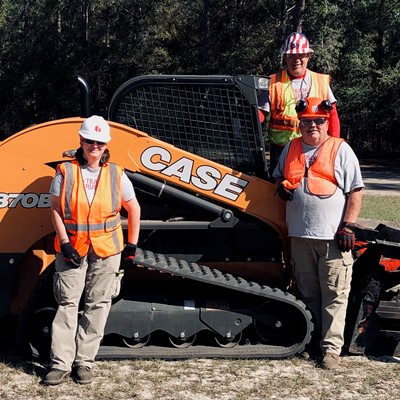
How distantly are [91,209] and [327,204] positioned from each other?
1676 millimetres

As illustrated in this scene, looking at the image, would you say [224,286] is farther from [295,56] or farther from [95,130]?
[295,56]

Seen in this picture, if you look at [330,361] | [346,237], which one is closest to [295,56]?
[346,237]

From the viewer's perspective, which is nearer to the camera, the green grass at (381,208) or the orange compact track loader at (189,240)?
the orange compact track loader at (189,240)

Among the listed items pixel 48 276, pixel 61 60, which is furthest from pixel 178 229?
pixel 61 60

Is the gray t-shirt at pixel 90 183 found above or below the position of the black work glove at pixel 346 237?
above

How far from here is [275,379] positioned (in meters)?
4.59

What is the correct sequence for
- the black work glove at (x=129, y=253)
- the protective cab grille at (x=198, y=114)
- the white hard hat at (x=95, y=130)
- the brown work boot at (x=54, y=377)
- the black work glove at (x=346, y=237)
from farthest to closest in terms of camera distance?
the protective cab grille at (x=198, y=114), the black work glove at (x=346, y=237), the black work glove at (x=129, y=253), the brown work boot at (x=54, y=377), the white hard hat at (x=95, y=130)

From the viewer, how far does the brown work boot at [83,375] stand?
14.5 ft

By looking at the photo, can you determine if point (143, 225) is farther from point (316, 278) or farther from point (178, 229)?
point (316, 278)

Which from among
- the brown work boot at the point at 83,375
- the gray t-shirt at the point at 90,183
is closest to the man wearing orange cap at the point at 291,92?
the gray t-shirt at the point at 90,183

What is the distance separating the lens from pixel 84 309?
4547mm

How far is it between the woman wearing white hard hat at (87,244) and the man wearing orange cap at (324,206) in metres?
1.19

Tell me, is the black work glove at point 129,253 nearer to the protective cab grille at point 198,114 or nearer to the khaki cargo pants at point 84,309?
the khaki cargo pants at point 84,309

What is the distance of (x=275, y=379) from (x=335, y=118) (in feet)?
6.72
